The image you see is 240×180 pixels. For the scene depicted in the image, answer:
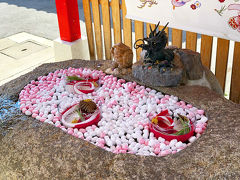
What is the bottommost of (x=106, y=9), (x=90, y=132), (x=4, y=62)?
(x=4, y=62)

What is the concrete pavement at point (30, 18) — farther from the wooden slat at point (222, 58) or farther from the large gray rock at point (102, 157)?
the large gray rock at point (102, 157)

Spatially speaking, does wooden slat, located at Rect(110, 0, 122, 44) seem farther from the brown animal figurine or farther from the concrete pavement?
the concrete pavement

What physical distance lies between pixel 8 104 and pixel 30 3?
641cm

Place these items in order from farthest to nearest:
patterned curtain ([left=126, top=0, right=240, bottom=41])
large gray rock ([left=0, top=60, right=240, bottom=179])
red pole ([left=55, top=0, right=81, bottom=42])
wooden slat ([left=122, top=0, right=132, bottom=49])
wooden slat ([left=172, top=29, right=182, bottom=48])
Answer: red pole ([left=55, top=0, right=81, bottom=42]) → wooden slat ([left=122, top=0, right=132, bottom=49]) → wooden slat ([left=172, top=29, right=182, bottom=48]) → patterned curtain ([left=126, top=0, right=240, bottom=41]) → large gray rock ([left=0, top=60, right=240, bottom=179])

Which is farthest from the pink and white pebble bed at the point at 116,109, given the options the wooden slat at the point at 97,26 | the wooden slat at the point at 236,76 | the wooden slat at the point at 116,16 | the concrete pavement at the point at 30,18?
the concrete pavement at the point at 30,18

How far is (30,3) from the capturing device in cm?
823

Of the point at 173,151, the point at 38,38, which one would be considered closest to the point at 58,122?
the point at 173,151

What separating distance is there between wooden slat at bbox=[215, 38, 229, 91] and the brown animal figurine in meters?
1.00

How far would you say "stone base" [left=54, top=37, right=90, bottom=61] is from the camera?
161 inches

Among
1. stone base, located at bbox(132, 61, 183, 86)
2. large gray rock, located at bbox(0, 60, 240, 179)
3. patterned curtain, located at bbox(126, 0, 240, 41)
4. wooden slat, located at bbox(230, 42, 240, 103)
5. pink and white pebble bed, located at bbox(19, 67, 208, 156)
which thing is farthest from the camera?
wooden slat, located at bbox(230, 42, 240, 103)

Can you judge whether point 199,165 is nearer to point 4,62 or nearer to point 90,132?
point 90,132

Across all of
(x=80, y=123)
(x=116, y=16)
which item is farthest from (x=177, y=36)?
(x=80, y=123)

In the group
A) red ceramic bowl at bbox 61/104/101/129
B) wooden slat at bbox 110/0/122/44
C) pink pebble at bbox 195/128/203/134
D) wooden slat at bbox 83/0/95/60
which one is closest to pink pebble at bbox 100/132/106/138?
red ceramic bowl at bbox 61/104/101/129

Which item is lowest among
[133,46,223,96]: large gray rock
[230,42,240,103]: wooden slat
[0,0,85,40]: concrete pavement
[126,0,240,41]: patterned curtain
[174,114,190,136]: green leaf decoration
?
[0,0,85,40]: concrete pavement
